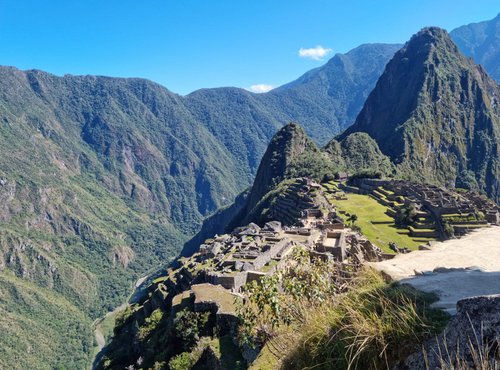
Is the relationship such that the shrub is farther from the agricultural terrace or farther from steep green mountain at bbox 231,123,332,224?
steep green mountain at bbox 231,123,332,224

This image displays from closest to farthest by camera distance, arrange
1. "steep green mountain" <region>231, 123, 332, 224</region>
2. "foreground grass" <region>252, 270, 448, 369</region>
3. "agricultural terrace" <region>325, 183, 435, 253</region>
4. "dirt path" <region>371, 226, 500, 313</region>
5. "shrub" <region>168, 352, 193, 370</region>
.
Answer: "foreground grass" <region>252, 270, 448, 369</region>
"dirt path" <region>371, 226, 500, 313</region>
"shrub" <region>168, 352, 193, 370</region>
"agricultural terrace" <region>325, 183, 435, 253</region>
"steep green mountain" <region>231, 123, 332, 224</region>

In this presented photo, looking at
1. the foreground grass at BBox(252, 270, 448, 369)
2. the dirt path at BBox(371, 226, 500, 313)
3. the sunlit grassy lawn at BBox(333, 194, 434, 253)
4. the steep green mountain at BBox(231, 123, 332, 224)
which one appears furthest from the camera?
the steep green mountain at BBox(231, 123, 332, 224)

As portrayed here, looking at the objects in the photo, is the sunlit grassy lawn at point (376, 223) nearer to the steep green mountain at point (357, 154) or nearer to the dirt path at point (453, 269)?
the dirt path at point (453, 269)

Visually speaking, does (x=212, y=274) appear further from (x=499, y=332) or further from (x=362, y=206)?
(x=362, y=206)

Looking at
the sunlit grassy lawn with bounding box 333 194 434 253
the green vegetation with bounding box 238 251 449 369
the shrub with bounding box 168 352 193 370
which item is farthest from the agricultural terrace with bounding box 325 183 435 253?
the green vegetation with bounding box 238 251 449 369

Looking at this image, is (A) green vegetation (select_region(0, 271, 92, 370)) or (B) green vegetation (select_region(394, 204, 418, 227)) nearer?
(B) green vegetation (select_region(394, 204, 418, 227))

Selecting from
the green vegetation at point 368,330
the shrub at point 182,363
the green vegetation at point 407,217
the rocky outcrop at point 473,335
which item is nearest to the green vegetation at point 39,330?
the green vegetation at point 407,217

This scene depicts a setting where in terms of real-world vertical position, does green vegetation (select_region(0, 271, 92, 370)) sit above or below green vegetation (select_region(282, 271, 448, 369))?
below
